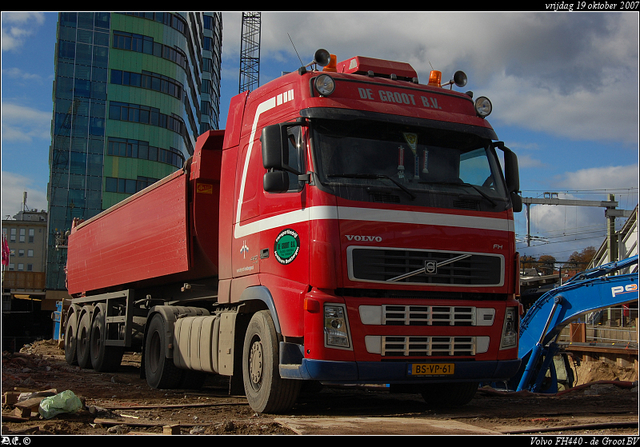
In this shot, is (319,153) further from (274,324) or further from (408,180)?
(274,324)

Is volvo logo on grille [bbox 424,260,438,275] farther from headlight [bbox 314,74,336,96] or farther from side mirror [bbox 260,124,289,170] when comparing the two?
headlight [bbox 314,74,336,96]

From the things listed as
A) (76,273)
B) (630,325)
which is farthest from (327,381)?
(630,325)

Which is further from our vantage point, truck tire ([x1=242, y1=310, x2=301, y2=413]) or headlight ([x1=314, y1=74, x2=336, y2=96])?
headlight ([x1=314, y1=74, x2=336, y2=96])

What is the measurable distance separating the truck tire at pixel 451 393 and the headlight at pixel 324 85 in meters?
4.06

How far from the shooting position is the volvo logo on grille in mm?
7096

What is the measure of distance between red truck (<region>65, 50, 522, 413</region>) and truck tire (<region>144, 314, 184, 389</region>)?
2003 mm

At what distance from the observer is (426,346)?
7117 mm

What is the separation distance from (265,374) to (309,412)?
879 millimetres

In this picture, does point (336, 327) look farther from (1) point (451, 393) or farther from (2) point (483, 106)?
(2) point (483, 106)

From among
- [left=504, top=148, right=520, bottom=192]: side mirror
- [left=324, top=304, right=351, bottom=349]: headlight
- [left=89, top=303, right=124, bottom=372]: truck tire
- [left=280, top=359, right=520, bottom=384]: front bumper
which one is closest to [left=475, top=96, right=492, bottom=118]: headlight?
[left=504, top=148, right=520, bottom=192]: side mirror

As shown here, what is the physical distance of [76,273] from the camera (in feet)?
57.4

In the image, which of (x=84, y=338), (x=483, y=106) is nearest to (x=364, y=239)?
(x=483, y=106)

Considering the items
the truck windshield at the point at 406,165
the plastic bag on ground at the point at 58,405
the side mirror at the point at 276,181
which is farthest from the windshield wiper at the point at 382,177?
the plastic bag on ground at the point at 58,405

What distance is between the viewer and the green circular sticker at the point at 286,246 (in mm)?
7145
